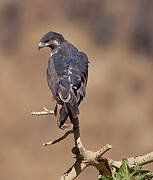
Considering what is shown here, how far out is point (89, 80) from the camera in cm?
1460

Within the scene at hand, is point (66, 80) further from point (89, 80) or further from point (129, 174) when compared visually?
point (89, 80)

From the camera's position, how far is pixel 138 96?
14.7m

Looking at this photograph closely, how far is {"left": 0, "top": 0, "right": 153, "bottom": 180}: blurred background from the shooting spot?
13227 mm

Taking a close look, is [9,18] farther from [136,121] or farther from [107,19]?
[136,121]

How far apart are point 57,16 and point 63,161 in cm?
439

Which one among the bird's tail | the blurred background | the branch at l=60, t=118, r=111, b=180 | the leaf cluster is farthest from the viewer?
the blurred background

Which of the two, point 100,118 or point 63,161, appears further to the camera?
point 100,118

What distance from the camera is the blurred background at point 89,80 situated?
1323 cm

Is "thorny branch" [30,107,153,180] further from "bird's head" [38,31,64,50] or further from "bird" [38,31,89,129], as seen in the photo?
"bird's head" [38,31,64,50]

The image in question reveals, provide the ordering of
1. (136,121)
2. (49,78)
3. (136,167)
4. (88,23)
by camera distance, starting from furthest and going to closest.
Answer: (88,23), (136,121), (49,78), (136,167)

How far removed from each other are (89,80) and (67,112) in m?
9.34

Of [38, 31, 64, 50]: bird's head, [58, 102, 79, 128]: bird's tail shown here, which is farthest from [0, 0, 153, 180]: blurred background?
[58, 102, 79, 128]: bird's tail

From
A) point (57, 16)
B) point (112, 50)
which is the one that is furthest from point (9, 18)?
point (112, 50)

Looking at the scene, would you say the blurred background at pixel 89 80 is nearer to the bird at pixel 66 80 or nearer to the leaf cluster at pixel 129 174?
the bird at pixel 66 80
